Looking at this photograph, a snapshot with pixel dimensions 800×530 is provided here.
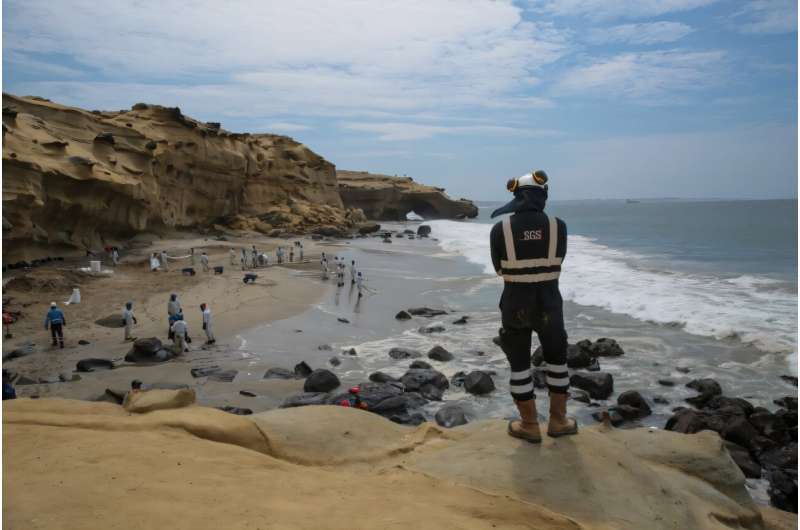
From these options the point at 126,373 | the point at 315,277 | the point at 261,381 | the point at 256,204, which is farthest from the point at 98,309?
the point at 256,204

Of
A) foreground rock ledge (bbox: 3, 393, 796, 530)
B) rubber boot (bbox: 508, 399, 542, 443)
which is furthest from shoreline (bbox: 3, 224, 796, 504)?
rubber boot (bbox: 508, 399, 542, 443)

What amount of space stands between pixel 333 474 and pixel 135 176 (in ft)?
102

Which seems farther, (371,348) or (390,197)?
(390,197)

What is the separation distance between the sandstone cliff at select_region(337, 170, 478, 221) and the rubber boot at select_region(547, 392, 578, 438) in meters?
71.9

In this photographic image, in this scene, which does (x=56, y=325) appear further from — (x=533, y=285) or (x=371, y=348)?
(x=533, y=285)

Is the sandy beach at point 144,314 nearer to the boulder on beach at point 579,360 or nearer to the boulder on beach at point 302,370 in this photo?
the boulder on beach at point 302,370

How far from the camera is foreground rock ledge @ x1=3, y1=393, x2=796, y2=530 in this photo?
113 inches

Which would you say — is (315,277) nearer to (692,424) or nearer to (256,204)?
(692,424)

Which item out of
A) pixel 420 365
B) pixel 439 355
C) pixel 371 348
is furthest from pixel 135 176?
pixel 420 365

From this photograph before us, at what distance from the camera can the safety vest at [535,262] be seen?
459 cm

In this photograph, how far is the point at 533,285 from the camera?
4.63 metres

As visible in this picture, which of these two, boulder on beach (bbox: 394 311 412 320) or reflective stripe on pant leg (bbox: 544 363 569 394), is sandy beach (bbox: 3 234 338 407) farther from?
reflective stripe on pant leg (bbox: 544 363 569 394)

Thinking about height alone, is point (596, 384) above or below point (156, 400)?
below

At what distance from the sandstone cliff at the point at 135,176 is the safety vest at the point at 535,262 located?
2237cm
